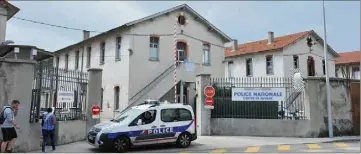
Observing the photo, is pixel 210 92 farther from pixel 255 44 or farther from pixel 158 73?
pixel 255 44

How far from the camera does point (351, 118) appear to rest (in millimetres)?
18719

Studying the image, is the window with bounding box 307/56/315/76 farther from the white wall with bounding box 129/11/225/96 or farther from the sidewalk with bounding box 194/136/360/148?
the sidewalk with bounding box 194/136/360/148

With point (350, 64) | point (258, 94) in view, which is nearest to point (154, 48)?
point (258, 94)

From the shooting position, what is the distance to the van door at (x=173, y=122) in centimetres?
1309

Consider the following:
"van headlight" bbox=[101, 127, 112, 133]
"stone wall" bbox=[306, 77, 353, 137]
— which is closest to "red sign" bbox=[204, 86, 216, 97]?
"stone wall" bbox=[306, 77, 353, 137]

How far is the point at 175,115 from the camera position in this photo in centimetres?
1349

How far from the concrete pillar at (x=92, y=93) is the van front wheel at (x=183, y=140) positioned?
15.8 feet

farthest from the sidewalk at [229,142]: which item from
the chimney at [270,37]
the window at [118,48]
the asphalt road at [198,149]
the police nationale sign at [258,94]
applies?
the chimney at [270,37]

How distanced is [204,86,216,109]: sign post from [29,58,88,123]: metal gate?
20.7 feet

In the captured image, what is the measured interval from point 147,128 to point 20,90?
15.4ft

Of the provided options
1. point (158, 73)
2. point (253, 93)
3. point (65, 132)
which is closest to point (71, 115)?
point (65, 132)

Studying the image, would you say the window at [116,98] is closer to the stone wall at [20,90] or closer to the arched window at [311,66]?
the stone wall at [20,90]

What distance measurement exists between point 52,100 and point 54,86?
60 cm

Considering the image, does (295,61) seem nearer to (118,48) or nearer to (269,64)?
(269,64)
